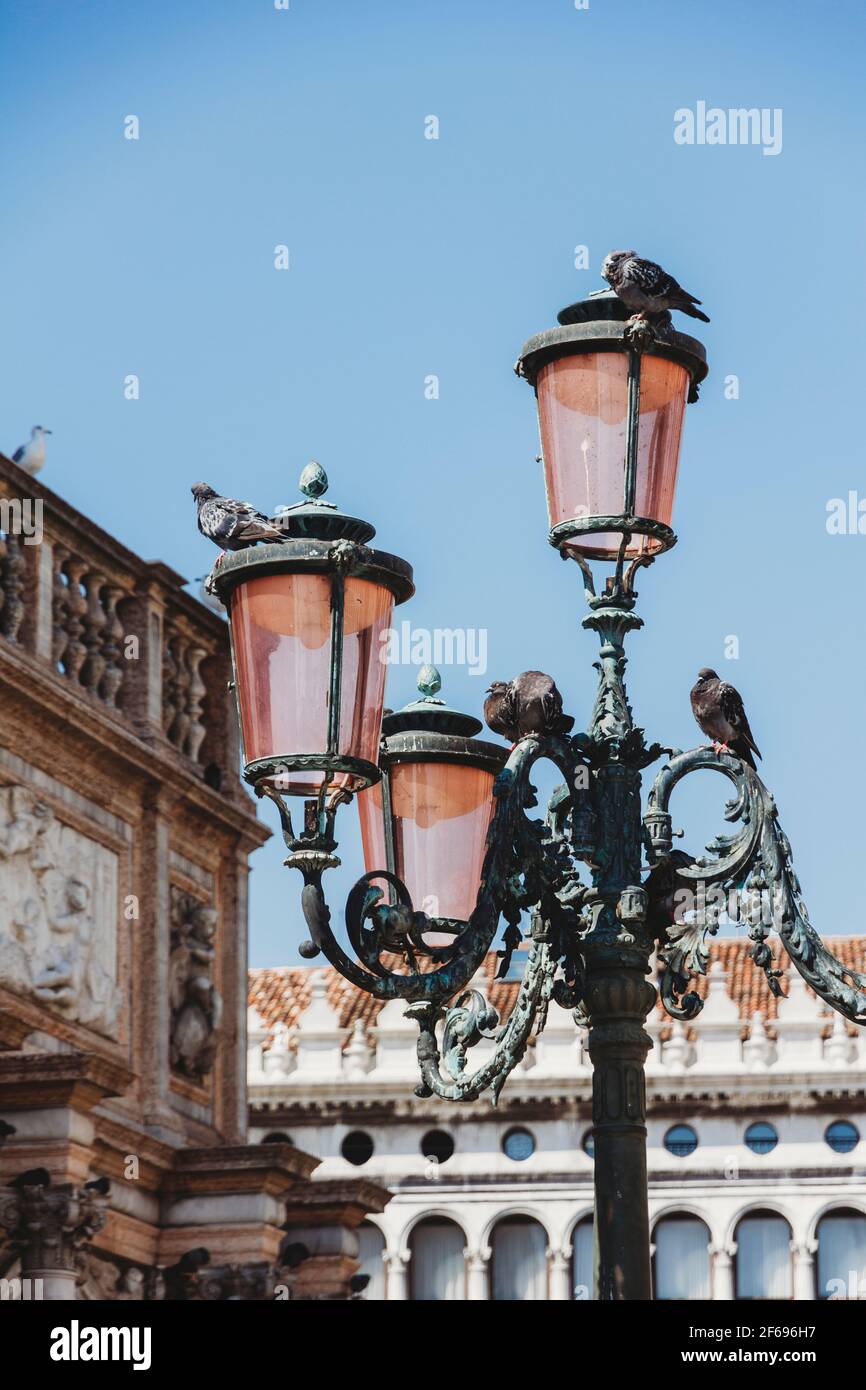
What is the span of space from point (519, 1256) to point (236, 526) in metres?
32.6

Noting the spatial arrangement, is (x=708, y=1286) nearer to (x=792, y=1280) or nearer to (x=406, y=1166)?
(x=792, y=1280)

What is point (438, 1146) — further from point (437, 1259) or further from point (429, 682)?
point (429, 682)

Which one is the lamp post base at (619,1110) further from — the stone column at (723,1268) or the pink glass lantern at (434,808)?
the stone column at (723,1268)

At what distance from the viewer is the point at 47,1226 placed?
572 inches

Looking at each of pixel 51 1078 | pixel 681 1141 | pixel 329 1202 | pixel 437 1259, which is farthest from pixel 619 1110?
pixel 437 1259

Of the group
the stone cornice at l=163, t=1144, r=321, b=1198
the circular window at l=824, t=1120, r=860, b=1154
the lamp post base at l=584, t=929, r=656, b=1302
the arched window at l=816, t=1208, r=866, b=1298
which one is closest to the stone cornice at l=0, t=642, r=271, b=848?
the stone cornice at l=163, t=1144, r=321, b=1198

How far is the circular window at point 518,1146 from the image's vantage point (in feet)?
124

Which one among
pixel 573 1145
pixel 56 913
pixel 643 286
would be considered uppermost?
pixel 573 1145

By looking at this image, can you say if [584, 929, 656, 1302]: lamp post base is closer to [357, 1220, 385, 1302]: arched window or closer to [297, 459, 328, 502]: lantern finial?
[297, 459, 328, 502]: lantern finial

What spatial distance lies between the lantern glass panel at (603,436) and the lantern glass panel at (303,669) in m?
0.55

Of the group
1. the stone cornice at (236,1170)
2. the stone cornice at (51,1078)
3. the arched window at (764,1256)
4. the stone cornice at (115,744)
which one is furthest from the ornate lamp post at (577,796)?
the arched window at (764,1256)

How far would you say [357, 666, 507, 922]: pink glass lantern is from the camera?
7504 mm

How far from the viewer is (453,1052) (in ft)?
22.0

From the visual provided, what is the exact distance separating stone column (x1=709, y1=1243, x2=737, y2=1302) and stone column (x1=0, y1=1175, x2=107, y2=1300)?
78.6 ft
